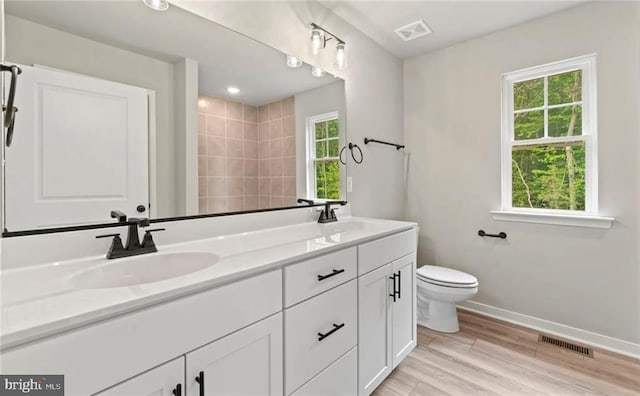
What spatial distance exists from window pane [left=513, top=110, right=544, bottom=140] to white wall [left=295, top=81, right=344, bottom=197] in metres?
1.50

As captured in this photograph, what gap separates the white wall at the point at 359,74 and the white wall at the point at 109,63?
39 cm

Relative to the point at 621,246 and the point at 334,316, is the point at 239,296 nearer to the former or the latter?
the point at 334,316

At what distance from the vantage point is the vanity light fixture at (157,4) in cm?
123

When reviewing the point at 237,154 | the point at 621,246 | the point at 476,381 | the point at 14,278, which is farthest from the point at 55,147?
the point at 621,246

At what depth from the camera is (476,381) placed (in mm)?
1685

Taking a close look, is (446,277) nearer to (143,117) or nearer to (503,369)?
(503,369)

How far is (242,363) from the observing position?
0.91 metres

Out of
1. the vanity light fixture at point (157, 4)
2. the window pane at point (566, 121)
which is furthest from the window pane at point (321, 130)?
the window pane at point (566, 121)

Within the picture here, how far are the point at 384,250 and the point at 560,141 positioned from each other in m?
1.76

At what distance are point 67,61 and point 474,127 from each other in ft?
8.94

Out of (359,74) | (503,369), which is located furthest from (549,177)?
(359,74)

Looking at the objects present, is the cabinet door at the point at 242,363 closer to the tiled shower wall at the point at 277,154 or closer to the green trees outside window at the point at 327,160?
the tiled shower wall at the point at 277,154

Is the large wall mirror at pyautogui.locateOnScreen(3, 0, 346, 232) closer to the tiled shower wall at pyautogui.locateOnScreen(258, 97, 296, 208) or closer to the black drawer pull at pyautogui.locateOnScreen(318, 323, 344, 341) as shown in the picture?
the tiled shower wall at pyautogui.locateOnScreen(258, 97, 296, 208)

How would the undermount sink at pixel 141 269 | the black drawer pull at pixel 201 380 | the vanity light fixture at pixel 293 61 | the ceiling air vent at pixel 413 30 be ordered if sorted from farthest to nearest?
1. the ceiling air vent at pixel 413 30
2. the vanity light fixture at pixel 293 61
3. the undermount sink at pixel 141 269
4. the black drawer pull at pixel 201 380
